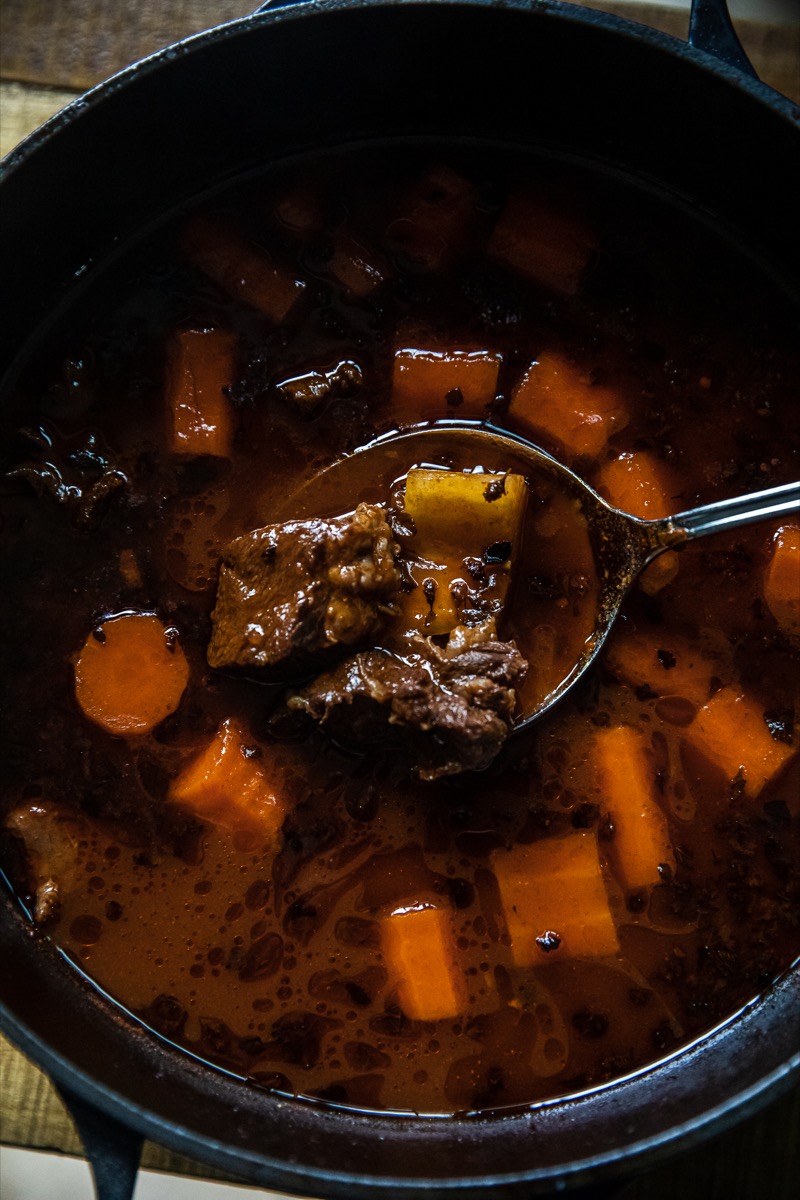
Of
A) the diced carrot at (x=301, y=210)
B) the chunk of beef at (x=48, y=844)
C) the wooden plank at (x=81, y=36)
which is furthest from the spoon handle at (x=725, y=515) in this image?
the wooden plank at (x=81, y=36)

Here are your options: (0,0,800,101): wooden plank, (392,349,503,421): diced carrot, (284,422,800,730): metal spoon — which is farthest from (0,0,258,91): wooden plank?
(284,422,800,730): metal spoon

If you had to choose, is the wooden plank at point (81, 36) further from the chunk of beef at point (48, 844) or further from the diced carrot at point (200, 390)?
the chunk of beef at point (48, 844)

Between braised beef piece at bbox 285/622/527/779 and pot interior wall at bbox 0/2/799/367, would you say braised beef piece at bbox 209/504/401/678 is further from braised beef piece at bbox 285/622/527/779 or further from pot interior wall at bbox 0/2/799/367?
pot interior wall at bbox 0/2/799/367

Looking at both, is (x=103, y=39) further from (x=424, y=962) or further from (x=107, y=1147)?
(x=107, y=1147)

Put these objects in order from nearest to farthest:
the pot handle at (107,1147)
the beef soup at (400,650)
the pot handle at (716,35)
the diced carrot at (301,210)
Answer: the pot handle at (107,1147) < the pot handle at (716,35) < the beef soup at (400,650) < the diced carrot at (301,210)

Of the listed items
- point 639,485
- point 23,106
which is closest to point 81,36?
point 23,106

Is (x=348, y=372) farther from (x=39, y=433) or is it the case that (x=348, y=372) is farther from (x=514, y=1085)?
(x=514, y=1085)

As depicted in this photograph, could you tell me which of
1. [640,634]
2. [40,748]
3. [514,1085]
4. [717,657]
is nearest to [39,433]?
[40,748]
